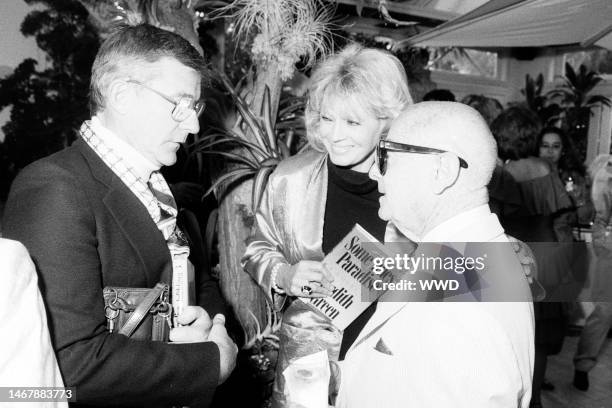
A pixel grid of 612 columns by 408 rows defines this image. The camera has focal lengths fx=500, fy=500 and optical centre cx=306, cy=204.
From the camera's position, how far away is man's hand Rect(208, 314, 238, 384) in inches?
52.3

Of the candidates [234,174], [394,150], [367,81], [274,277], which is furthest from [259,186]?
[394,150]

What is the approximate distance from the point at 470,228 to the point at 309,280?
76cm

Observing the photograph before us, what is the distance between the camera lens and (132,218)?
1.31 metres

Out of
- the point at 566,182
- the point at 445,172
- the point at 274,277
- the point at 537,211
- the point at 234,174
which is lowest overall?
the point at 566,182

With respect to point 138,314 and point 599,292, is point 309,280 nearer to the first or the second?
point 138,314

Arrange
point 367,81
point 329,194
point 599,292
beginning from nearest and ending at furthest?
point 367,81 → point 329,194 → point 599,292

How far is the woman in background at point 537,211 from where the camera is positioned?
342 centimetres

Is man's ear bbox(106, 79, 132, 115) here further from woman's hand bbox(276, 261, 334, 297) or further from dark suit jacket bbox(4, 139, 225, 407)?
woman's hand bbox(276, 261, 334, 297)

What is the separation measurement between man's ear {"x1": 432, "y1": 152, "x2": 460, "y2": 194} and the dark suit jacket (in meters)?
0.72

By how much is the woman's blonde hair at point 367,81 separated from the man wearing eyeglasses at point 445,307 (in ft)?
2.23

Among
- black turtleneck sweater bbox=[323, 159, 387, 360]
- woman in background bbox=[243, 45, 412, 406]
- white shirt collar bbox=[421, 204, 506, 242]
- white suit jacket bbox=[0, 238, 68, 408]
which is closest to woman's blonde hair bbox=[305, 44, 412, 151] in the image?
woman in background bbox=[243, 45, 412, 406]

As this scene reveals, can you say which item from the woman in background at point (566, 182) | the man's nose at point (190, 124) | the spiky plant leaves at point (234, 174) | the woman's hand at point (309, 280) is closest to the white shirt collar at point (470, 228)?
the woman's hand at point (309, 280)

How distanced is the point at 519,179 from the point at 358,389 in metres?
2.95

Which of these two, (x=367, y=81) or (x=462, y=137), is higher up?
(x=367, y=81)
